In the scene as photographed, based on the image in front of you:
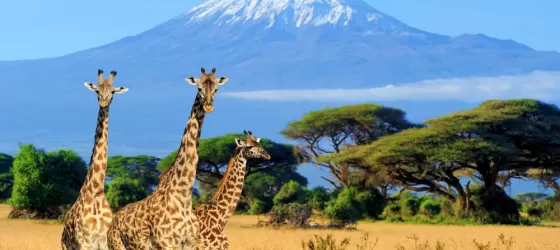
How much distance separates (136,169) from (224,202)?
48769 millimetres

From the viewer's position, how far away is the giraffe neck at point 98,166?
38.6ft

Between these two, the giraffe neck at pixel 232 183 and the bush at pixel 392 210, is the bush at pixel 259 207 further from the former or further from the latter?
the giraffe neck at pixel 232 183

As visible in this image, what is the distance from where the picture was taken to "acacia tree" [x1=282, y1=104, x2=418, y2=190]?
164 feet

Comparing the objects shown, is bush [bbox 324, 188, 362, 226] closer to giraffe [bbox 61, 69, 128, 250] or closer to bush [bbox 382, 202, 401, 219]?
bush [bbox 382, 202, 401, 219]

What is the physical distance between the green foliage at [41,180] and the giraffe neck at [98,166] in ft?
83.1

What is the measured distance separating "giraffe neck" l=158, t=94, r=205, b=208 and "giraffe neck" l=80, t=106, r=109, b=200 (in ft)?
2.98

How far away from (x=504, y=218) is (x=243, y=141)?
2866cm

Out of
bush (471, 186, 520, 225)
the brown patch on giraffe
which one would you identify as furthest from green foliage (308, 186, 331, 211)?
the brown patch on giraffe

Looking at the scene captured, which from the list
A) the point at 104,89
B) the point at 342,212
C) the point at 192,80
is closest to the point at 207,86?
the point at 192,80

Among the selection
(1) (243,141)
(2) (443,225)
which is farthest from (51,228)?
(1) (243,141)

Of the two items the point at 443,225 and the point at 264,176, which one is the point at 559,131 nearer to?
the point at 443,225

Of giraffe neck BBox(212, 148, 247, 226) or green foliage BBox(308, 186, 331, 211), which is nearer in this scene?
giraffe neck BBox(212, 148, 247, 226)

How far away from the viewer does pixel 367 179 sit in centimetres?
4419

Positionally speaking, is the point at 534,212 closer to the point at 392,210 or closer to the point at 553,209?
the point at 553,209
